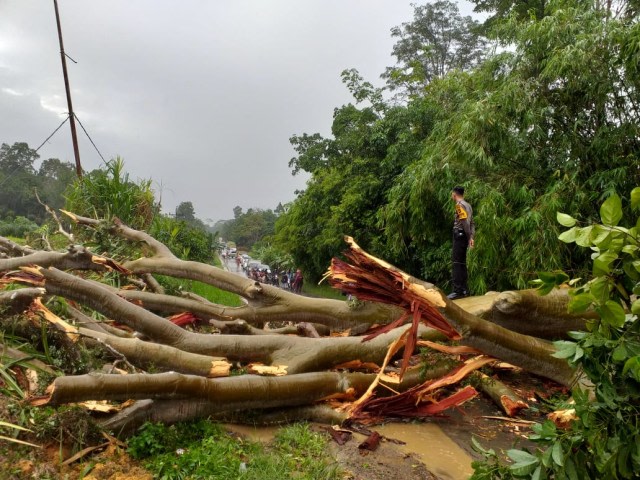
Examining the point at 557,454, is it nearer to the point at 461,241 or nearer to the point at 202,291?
the point at 461,241

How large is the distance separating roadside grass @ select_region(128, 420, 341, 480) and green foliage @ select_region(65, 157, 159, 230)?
6443mm

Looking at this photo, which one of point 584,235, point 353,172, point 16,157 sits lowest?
point 584,235

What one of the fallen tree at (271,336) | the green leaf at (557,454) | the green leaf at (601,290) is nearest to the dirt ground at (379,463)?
the fallen tree at (271,336)

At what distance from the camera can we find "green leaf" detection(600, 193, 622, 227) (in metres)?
1.32

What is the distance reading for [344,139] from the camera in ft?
64.2

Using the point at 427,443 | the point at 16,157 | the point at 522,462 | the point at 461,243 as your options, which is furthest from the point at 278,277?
the point at 16,157

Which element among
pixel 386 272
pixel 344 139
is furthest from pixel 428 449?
pixel 344 139

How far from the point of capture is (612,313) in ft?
4.37

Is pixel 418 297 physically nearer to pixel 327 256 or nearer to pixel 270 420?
pixel 270 420

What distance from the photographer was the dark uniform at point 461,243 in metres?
5.56

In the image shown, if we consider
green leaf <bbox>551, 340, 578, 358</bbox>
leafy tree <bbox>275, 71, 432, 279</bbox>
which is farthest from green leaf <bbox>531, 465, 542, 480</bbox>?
leafy tree <bbox>275, 71, 432, 279</bbox>

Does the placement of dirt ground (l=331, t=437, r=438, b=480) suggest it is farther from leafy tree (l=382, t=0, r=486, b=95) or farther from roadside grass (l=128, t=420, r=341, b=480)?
leafy tree (l=382, t=0, r=486, b=95)

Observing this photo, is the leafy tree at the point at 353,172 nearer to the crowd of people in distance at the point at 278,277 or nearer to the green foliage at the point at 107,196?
the crowd of people in distance at the point at 278,277

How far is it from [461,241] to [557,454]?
14.0 ft
